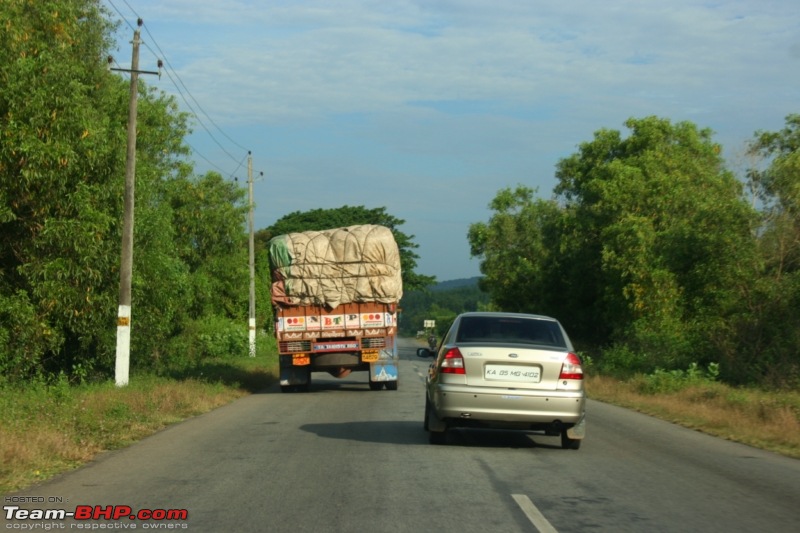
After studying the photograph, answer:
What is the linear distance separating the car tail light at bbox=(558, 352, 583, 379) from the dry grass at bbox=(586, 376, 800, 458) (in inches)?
129

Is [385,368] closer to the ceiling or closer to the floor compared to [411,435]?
closer to the ceiling

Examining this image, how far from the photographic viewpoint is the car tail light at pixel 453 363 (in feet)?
34.9

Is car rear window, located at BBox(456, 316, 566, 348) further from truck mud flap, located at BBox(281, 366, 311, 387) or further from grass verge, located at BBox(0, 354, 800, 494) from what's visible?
truck mud flap, located at BBox(281, 366, 311, 387)

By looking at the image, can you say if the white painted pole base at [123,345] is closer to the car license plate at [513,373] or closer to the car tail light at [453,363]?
the car tail light at [453,363]

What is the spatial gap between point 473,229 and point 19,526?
2381 inches

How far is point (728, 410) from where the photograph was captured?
1698 centimetres

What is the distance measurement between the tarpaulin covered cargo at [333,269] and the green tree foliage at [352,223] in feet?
173

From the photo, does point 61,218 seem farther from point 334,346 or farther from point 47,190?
point 334,346

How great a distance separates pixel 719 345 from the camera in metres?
26.1

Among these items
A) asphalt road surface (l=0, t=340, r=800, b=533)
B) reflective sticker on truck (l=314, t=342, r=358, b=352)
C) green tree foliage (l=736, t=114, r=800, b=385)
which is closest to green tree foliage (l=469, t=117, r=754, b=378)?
green tree foliage (l=736, t=114, r=800, b=385)

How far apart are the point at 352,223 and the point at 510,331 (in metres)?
66.8

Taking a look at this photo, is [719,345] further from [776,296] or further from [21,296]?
[21,296]

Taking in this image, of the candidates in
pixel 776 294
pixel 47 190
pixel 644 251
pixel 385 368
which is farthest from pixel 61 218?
pixel 644 251

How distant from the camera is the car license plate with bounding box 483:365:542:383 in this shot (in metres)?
10.5
